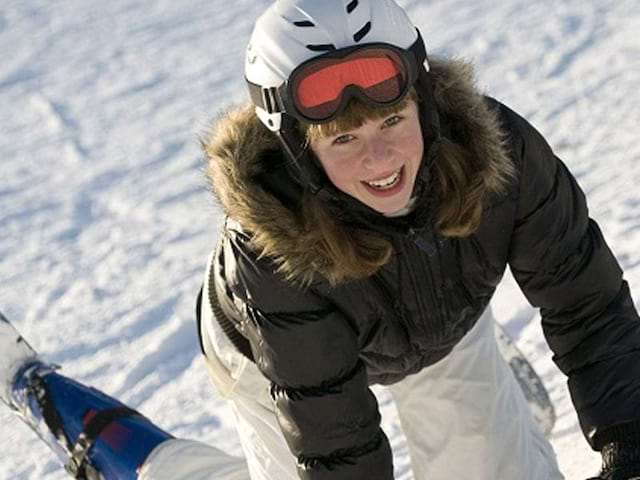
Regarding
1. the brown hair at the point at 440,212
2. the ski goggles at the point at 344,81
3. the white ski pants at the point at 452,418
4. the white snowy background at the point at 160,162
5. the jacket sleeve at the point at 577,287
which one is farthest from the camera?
the white snowy background at the point at 160,162

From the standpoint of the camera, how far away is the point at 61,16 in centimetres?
970

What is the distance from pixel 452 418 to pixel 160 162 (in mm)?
3922

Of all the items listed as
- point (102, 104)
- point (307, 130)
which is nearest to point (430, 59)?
point (307, 130)

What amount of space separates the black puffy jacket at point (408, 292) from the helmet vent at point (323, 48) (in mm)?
222

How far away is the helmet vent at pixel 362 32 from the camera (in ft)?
8.16

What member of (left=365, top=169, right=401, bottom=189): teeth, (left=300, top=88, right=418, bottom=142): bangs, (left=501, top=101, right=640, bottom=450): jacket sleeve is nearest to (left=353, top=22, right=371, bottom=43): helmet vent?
(left=300, top=88, right=418, bottom=142): bangs

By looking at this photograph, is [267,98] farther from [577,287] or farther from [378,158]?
[577,287]

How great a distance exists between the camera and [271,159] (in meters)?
2.63

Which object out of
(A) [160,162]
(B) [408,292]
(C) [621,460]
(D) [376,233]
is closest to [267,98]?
(D) [376,233]

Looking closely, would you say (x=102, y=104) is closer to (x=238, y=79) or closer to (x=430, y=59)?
(x=238, y=79)

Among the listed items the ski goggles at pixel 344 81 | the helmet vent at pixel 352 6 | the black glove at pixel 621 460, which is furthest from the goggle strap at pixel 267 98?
the black glove at pixel 621 460

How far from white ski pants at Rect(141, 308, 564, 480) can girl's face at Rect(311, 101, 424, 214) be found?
0.72m

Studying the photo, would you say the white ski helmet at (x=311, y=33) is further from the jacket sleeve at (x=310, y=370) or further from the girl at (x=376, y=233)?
the jacket sleeve at (x=310, y=370)

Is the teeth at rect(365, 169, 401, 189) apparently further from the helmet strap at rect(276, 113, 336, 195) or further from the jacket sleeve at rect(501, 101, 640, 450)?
the jacket sleeve at rect(501, 101, 640, 450)
